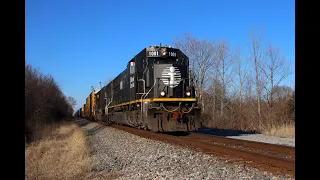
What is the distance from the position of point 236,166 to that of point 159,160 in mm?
2056

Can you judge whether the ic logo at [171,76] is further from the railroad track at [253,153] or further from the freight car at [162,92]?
the railroad track at [253,153]

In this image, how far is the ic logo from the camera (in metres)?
13.3

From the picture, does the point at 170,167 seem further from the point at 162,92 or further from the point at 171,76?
the point at 171,76

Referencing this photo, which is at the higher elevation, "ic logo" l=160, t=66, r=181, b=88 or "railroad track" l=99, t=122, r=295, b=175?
"ic logo" l=160, t=66, r=181, b=88

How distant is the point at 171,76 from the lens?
13289 mm

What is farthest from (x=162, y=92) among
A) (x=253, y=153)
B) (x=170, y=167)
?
(x=170, y=167)

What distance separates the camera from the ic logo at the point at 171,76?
1327 cm

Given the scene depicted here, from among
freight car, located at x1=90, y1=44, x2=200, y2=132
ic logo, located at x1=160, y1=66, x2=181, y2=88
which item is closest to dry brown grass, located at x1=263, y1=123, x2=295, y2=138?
freight car, located at x1=90, y1=44, x2=200, y2=132

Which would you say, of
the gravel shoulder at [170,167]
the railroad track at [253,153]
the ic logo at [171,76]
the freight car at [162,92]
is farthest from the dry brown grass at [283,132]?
the gravel shoulder at [170,167]

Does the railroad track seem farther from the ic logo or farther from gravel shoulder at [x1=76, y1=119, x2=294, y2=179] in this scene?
the ic logo
